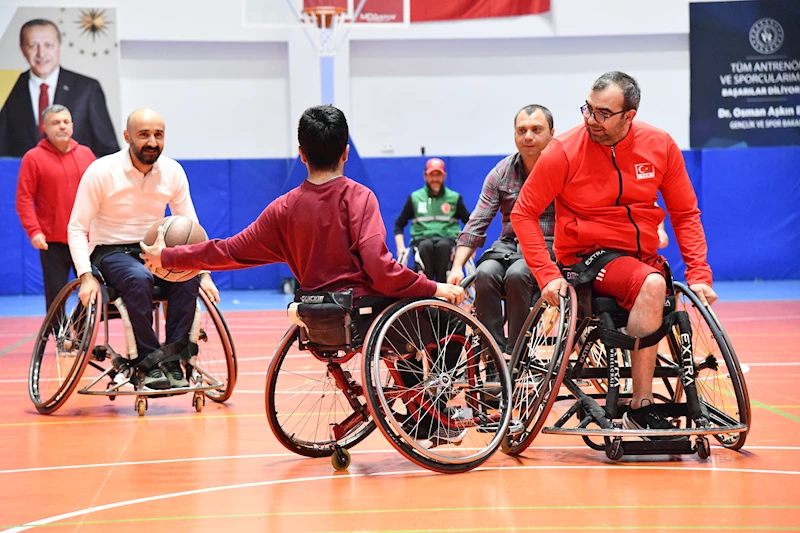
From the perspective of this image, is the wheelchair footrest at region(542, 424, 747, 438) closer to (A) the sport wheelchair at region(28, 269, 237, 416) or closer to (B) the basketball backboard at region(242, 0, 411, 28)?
(A) the sport wheelchair at region(28, 269, 237, 416)

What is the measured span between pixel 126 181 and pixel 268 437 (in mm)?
1514

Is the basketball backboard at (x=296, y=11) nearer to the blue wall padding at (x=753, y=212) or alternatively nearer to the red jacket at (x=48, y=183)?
the blue wall padding at (x=753, y=212)

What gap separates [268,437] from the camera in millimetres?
4031

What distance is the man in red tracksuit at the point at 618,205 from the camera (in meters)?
3.47

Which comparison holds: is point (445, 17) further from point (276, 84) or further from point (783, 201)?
point (783, 201)

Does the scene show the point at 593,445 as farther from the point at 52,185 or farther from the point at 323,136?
the point at 52,185

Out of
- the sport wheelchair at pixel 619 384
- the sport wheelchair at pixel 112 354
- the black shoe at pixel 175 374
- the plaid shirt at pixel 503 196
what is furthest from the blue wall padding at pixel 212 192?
the sport wheelchair at pixel 619 384

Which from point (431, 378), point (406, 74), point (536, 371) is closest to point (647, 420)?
point (536, 371)

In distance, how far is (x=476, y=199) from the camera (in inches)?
460

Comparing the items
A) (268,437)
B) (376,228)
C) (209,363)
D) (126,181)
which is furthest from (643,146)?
(209,363)

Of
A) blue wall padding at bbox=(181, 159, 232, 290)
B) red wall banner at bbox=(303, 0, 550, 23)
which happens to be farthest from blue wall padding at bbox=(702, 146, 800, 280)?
blue wall padding at bbox=(181, 159, 232, 290)

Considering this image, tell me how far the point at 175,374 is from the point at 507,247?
166cm

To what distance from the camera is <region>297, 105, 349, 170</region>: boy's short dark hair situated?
3355 millimetres

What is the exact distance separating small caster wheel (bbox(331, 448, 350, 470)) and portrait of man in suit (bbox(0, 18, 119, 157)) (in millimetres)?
9316
